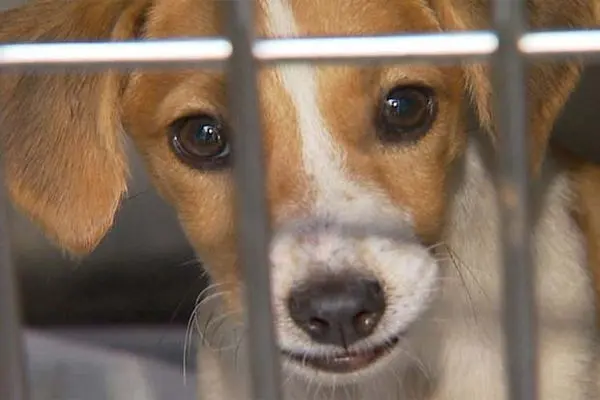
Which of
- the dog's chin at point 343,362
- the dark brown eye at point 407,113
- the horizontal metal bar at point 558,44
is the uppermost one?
the dark brown eye at point 407,113

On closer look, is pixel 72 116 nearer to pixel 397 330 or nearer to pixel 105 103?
pixel 105 103

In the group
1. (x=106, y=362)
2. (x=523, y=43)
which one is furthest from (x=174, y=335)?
(x=523, y=43)

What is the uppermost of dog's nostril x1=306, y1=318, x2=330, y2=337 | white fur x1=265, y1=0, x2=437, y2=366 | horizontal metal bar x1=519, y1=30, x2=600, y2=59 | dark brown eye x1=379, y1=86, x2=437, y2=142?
dark brown eye x1=379, y1=86, x2=437, y2=142

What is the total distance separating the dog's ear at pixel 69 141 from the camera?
1352 millimetres

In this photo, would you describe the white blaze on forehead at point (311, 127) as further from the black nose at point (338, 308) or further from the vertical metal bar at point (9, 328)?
the vertical metal bar at point (9, 328)

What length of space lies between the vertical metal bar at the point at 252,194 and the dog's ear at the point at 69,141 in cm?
56

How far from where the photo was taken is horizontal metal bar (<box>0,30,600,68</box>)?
80cm

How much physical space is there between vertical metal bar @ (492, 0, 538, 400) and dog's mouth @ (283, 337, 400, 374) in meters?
0.44

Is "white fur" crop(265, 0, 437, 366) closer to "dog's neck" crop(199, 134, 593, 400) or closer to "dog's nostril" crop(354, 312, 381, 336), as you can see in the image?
"dog's nostril" crop(354, 312, 381, 336)

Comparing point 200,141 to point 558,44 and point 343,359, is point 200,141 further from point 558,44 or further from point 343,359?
point 558,44

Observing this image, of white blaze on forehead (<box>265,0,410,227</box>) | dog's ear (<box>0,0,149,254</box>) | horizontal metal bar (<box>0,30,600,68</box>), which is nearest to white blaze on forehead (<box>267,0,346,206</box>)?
white blaze on forehead (<box>265,0,410,227</box>)

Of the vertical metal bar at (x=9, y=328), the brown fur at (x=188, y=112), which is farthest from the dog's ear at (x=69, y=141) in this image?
the vertical metal bar at (x=9, y=328)

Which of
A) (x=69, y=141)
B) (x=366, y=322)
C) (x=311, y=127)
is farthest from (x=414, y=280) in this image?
(x=69, y=141)

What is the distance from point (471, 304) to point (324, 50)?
27.4 inches
